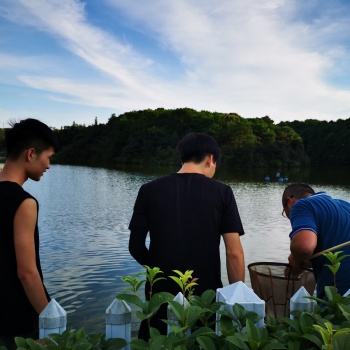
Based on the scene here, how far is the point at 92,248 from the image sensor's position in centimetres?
985

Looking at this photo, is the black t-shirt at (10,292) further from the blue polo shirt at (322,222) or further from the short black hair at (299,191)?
the short black hair at (299,191)

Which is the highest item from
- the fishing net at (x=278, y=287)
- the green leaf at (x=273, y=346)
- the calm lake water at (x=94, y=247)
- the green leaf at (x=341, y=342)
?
the green leaf at (x=341, y=342)

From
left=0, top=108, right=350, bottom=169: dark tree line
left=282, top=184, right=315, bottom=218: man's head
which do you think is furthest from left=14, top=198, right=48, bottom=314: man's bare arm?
left=0, top=108, right=350, bottom=169: dark tree line

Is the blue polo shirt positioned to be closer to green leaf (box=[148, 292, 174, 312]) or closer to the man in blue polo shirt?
the man in blue polo shirt

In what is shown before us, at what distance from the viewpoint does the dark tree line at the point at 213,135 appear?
7106 cm

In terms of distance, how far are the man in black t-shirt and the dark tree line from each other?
65311 mm

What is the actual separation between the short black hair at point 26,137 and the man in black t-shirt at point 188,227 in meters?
0.60

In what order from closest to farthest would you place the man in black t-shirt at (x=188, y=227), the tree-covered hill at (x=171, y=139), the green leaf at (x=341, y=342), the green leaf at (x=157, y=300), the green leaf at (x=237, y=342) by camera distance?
1. the green leaf at (x=341, y=342)
2. the green leaf at (x=237, y=342)
3. the green leaf at (x=157, y=300)
4. the man in black t-shirt at (x=188, y=227)
5. the tree-covered hill at (x=171, y=139)

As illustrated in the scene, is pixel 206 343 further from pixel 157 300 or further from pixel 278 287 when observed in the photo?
pixel 278 287

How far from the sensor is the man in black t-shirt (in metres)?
2.39

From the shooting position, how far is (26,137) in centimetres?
213

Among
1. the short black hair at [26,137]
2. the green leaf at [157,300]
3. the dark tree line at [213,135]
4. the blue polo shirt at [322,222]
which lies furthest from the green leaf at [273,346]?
the dark tree line at [213,135]

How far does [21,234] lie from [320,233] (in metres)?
1.62

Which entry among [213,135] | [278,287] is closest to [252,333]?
[278,287]
